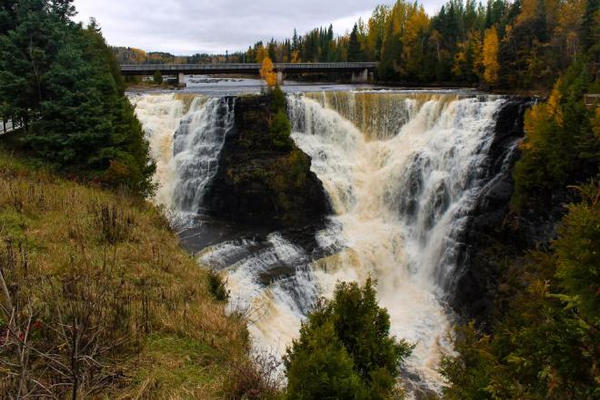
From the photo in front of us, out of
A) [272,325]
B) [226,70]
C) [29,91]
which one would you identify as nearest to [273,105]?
[29,91]

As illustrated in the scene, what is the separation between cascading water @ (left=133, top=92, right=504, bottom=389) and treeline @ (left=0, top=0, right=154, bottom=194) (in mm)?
4827

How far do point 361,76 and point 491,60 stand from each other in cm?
2432

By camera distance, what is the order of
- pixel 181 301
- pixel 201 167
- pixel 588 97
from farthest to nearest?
pixel 201 167
pixel 588 97
pixel 181 301

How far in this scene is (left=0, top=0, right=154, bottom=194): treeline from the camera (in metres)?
16.2

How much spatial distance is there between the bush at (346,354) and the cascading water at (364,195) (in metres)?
4.44

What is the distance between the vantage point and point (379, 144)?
84.3ft

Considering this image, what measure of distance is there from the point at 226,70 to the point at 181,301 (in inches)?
1829

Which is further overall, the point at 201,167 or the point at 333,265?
the point at 201,167

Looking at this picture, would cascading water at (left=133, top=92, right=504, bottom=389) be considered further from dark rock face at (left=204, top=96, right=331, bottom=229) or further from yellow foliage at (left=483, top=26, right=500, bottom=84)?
yellow foliage at (left=483, top=26, right=500, bottom=84)

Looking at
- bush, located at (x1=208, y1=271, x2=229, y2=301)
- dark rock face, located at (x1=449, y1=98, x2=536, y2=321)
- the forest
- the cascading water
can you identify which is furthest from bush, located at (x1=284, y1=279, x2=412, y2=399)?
dark rock face, located at (x1=449, y1=98, x2=536, y2=321)

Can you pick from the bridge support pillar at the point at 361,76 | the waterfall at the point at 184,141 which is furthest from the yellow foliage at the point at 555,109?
the bridge support pillar at the point at 361,76

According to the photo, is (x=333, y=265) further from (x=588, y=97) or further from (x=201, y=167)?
(x=588, y=97)

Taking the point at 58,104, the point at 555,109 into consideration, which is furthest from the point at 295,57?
the point at 58,104

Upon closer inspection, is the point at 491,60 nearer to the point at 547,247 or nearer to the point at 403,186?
the point at 403,186
